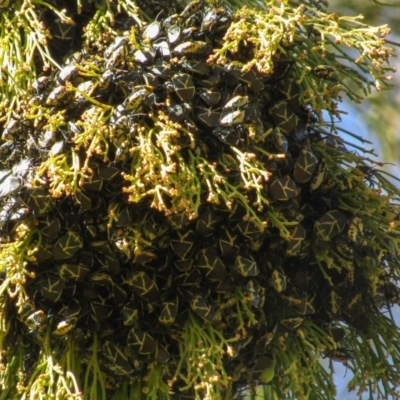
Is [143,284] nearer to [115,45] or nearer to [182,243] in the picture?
[182,243]

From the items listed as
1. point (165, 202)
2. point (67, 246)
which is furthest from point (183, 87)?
point (67, 246)

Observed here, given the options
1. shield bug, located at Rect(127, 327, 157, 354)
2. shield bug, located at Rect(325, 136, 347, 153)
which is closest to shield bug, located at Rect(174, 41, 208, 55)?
shield bug, located at Rect(325, 136, 347, 153)

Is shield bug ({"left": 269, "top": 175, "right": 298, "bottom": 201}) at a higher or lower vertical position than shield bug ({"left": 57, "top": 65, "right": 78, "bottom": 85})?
lower

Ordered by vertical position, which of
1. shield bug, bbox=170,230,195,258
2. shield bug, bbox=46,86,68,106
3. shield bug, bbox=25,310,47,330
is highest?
shield bug, bbox=46,86,68,106

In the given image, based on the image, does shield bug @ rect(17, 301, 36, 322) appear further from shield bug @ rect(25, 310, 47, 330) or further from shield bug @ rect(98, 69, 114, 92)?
shield bug @ rect(98, 69, 114, 92)

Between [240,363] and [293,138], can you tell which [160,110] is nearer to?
[293,138]

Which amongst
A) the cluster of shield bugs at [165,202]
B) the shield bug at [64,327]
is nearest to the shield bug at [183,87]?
the cluster of shield bugs at [165,202]

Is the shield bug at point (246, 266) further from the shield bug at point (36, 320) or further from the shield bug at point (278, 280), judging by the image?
the shield bug at point (36, 320)

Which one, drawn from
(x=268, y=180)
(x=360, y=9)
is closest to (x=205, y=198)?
(x=268, y=180)
